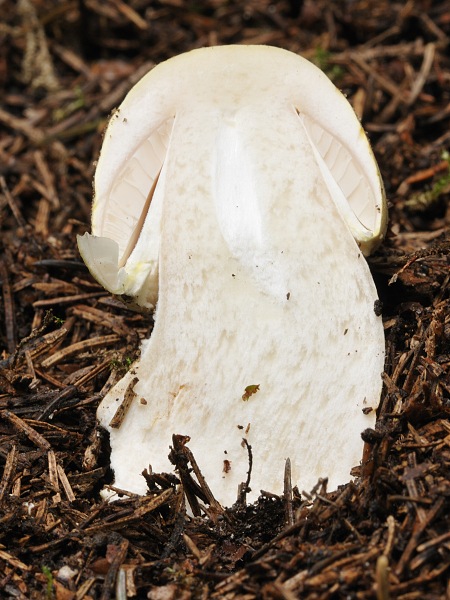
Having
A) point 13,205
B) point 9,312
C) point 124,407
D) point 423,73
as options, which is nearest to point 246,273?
point 124,407

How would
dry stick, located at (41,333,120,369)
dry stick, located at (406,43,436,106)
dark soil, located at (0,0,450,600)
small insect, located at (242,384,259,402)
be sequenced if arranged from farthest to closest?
dry stick, located at (406,43,436,106), dry stick, located at (41,333,120,369), small insect, located at (242,384,259,402), dark soil, located at (0,0,450,600)

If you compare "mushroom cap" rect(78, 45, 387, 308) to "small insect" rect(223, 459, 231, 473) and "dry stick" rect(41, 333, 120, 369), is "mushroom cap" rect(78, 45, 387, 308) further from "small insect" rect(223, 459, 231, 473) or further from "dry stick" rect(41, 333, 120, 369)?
"small insect" rect(223, 459, 231, 473)

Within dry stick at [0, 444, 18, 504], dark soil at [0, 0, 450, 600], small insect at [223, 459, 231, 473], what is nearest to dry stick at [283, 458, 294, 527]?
dark soil at [0, 0, 450, 600]

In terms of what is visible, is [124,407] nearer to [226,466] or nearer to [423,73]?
[226,466]

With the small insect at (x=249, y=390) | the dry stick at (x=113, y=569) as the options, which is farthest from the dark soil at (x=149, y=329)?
the small insect at (x=249, y=390)

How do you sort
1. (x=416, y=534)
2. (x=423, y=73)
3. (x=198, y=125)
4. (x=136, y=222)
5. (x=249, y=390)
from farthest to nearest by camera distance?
(x=423, y=73) → (x=136, y=222) → (x=198, y=125) → (x=249, y=390) → (x=416, y=534)

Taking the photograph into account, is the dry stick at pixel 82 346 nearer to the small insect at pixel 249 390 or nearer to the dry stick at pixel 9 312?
the dry stick at pixel 9 312
